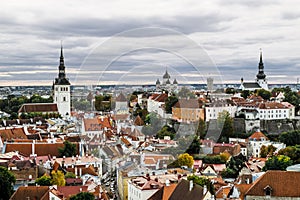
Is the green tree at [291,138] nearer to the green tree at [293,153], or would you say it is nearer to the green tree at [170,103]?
the green tree at [293,153]

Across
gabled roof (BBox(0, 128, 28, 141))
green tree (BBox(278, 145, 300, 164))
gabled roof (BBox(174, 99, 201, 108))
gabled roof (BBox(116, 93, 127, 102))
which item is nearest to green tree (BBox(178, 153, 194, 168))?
gabled roof (BBox(174, 99, 201, 108))

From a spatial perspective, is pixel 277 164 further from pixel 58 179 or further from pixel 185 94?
pixel 58 179

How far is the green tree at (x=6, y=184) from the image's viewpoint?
1500cm

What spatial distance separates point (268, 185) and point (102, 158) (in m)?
7.68

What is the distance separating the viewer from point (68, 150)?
2200cm

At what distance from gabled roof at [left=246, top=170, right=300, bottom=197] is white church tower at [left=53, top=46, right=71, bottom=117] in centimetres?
3210

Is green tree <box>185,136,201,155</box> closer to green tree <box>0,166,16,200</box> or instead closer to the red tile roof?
the red tile roof

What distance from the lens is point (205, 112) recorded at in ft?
77.2

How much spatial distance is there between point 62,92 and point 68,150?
22.7 m

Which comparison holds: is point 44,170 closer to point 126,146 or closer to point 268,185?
point 126,146

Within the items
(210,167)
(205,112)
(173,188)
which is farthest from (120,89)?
(205,112)

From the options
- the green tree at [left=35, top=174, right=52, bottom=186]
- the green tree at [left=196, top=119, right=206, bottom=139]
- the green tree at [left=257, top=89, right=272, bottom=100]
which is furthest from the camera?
the green tree at [left=257, top=89, right=272, bottom=100]

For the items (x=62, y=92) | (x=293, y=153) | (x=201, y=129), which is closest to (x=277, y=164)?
(x=293, y=153)

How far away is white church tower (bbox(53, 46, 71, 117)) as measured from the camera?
144ft
